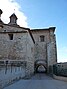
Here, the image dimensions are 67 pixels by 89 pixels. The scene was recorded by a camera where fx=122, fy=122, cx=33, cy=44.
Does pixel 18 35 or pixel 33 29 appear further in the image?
pixel 33 29

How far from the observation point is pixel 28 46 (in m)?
14.7

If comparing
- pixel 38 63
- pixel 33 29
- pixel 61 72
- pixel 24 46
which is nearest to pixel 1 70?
pixel 24 46

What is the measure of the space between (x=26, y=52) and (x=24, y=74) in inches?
94.4

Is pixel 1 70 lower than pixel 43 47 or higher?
lower

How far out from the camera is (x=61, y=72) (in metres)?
13.5

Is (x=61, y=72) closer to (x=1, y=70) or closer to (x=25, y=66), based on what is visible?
(x=25, y=66)

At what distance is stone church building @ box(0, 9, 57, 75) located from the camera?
13.9 meters

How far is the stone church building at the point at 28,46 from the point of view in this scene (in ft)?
45.6

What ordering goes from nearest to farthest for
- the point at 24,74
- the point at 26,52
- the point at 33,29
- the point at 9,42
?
the point at 24,74
the point at 26,52
the point at 9,42
the point at 33,29

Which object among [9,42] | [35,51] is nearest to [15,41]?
[9,42]

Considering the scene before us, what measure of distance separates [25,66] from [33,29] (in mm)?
10481

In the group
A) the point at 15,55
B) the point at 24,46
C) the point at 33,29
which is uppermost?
the point at 33,29

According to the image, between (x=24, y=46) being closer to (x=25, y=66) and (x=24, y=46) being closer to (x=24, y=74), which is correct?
(x=25, y=66)

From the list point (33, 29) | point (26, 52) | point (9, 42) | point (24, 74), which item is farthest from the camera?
point (33, 29)
